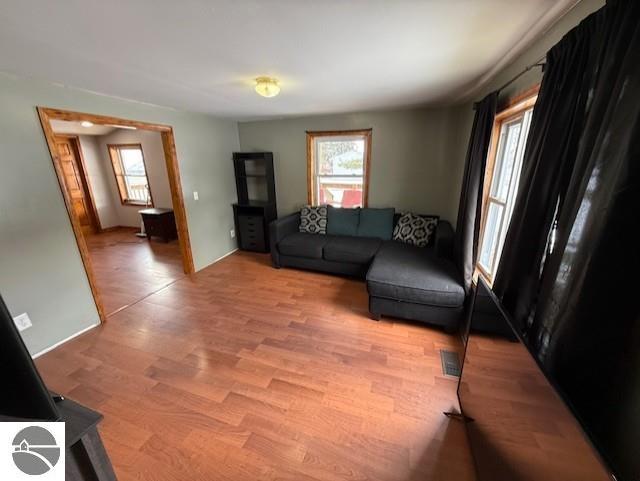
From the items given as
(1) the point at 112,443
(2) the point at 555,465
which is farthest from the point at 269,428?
(2) the point at 555,465

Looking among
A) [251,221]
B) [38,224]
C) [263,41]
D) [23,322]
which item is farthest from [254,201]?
[263,41]

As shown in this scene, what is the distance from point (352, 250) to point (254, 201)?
2.21 m

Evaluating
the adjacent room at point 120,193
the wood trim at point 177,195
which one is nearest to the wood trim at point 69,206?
the wood trim at point 177,195

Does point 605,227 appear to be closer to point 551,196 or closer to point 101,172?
point 551,196

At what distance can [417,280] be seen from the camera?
2225mm

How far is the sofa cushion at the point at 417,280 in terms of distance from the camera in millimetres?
2123

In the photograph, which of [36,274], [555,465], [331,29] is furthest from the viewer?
[36,274]

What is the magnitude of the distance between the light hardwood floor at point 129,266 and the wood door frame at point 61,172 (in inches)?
13.8

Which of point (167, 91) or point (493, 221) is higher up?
point (167, 91)

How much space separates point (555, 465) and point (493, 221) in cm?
204

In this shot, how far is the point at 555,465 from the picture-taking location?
2.15 ft

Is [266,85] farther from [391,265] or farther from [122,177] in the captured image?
[122,177]

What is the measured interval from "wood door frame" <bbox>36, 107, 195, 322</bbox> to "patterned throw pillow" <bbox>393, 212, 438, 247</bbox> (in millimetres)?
2910

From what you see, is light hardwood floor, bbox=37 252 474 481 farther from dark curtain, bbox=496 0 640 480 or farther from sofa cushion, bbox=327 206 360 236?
sofa cushion, bbox=327 206 360 236
